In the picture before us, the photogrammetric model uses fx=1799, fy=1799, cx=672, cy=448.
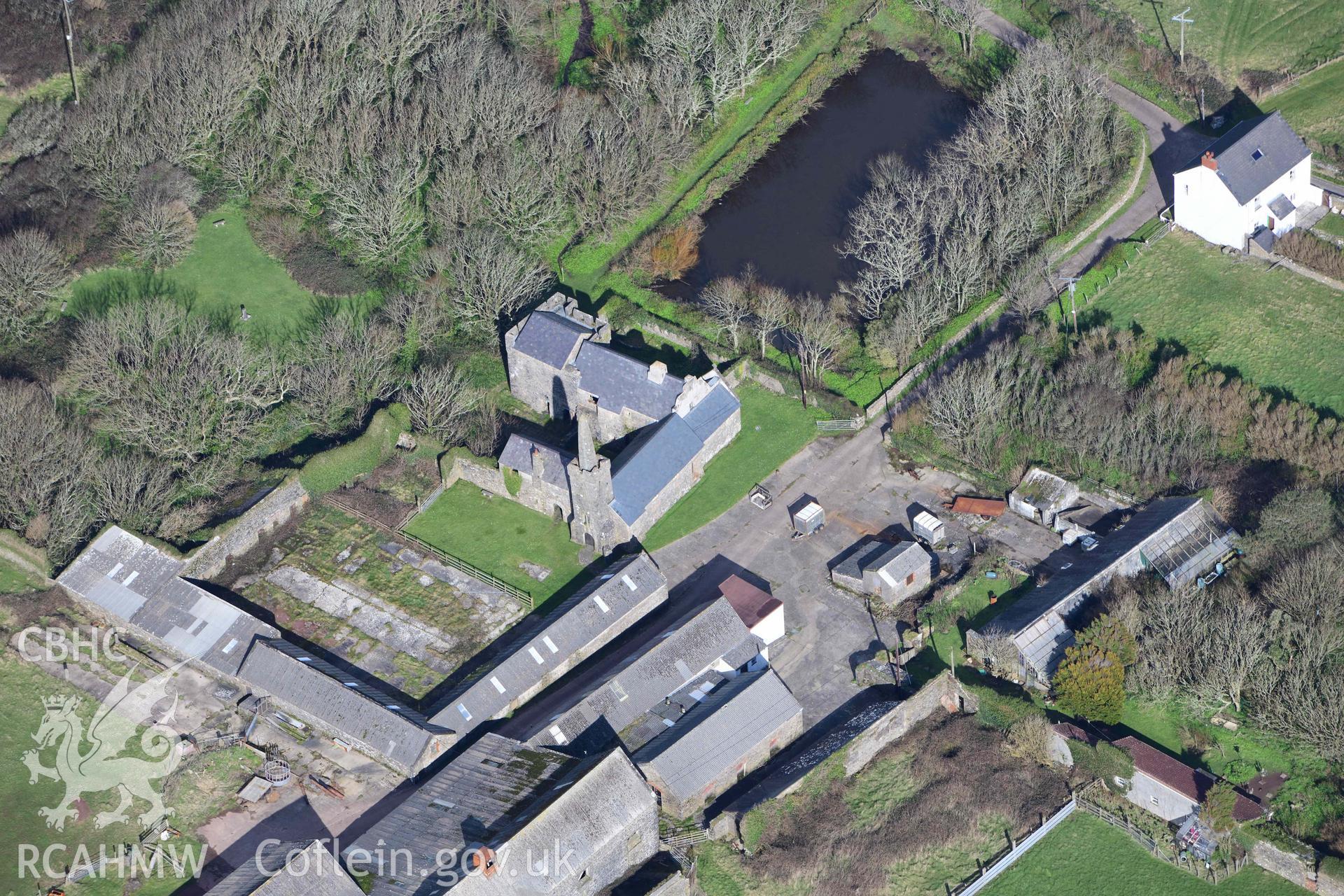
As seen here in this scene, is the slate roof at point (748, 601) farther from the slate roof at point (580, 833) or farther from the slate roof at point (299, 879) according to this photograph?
the slate roof at point (299, 879)

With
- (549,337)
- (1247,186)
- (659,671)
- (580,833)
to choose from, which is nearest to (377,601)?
(659,671)

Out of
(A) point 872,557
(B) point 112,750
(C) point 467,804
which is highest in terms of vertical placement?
(A) point 872,557

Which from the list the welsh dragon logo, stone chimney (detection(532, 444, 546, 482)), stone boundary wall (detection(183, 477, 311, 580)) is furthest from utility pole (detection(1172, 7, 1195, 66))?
the welsh dragon logo

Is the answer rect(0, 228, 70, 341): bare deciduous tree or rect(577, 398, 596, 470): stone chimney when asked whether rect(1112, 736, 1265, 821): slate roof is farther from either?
rect(0, 228, 70, 341): bare deciduous tree

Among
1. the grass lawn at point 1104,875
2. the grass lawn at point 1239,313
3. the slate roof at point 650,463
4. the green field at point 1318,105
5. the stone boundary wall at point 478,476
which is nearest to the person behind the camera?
the grass lawn at point 1104,875

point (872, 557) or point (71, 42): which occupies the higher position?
point (71, 42)

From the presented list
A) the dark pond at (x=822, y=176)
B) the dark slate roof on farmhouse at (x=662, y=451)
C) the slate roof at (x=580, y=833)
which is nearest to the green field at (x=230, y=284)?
the dark pond at (x=822, y=176)

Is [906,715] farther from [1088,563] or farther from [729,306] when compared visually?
[729,306]
